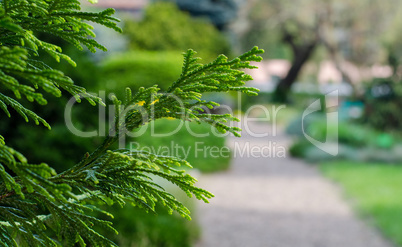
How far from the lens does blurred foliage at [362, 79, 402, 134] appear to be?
14.2m

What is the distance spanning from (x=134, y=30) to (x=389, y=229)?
12.2 m

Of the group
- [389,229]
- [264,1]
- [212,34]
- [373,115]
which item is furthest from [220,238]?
[264,1]

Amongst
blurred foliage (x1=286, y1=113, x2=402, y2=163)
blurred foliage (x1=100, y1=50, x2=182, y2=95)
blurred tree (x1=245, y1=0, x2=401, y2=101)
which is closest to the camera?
blurred foliage (x1=286, y1=113, x2=402, y2=163)

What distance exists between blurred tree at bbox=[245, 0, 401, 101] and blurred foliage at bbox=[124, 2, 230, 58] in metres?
4.10

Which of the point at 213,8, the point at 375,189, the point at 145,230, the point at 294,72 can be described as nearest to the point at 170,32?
the point at 213,8

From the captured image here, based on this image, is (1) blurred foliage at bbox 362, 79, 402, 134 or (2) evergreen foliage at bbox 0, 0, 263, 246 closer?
(2) evergreen foliage at bbox 0, 0, 263, 246

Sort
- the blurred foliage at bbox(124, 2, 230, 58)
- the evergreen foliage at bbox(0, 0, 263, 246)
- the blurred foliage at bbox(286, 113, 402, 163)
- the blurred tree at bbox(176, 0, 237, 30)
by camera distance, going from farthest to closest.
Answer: the blurred tree at bbox(176, 0, 237, 30), the blurred foliage at bbox(124, 2, 230, 58), the blurred foliage at bbox(286, 113, 402, 163), the evergreen foliage at bbox(0, 0, 263, 246)

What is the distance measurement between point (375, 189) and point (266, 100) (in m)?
17.2

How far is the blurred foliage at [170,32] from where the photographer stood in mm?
16906

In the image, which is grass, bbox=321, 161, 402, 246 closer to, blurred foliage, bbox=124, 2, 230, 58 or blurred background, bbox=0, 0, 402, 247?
blurred background, bbox=0, 0, 402, 247

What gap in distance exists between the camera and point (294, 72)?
89.9ft

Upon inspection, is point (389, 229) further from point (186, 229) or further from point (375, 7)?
point (375, 7)

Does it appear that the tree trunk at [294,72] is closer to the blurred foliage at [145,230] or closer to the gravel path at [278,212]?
the gravel path at [278,212]

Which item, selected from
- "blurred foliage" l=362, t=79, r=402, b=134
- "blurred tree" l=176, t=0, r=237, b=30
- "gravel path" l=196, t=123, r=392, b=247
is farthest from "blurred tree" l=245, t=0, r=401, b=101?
"gravel path" l=196, t=123, r=392, b=247
